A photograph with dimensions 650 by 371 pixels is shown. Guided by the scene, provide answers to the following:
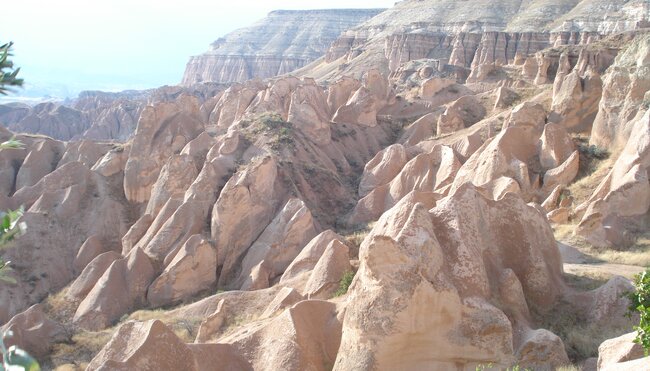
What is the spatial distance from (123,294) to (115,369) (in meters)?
11.9

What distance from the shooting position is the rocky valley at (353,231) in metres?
8.96

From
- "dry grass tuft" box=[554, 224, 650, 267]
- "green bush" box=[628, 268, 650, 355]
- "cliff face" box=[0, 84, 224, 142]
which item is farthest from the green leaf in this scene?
"cliff face" box=[0, 84, 224, 142]

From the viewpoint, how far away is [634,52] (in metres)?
22.8

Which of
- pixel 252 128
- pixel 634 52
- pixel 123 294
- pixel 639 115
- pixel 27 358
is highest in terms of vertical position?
pixel 27 358

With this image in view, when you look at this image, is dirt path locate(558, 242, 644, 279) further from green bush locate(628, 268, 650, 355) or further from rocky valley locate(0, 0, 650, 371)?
green bush locate(628, 268, 650, 355)

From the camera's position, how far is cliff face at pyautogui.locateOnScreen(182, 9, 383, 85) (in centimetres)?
13950

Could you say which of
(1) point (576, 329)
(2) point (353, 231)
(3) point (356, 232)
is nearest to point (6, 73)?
(1) point (576, 329)

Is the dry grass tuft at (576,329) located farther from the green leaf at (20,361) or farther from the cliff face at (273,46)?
the cliff face at (273,46)

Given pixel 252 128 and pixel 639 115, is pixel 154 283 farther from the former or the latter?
pixel 639 115

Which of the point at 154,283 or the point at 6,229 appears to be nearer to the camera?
the point at 6,229

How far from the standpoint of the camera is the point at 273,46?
156 metres

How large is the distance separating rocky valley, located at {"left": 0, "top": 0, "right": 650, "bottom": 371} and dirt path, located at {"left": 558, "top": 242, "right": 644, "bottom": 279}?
2.7 inches

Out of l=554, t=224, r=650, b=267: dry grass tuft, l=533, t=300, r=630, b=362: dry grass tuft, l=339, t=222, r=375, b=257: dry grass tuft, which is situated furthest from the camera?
l=339, t=222, r=375, b=257: dry grass tuft

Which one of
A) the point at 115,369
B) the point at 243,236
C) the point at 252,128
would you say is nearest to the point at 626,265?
the point at 115,369
